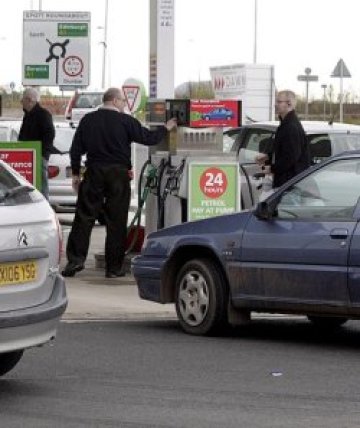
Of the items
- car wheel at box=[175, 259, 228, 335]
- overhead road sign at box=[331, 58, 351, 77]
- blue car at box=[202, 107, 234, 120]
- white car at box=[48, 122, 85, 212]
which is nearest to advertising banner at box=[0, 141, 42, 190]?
blue car at box=[202, 107, 234, 120]

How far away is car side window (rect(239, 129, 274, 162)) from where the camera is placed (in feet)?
61.1

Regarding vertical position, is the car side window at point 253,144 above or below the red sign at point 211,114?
below

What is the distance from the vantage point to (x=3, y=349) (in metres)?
7.44

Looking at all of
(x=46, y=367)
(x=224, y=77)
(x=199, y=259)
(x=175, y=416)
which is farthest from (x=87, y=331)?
(x=224, y=77)

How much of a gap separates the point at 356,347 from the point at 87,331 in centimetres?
223

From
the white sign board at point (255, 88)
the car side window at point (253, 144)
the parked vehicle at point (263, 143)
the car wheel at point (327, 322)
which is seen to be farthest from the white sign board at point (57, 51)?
the white sign board at point (255, 88)

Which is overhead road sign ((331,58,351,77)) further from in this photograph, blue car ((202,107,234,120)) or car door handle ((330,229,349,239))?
car door handle ((330,229,349,239))

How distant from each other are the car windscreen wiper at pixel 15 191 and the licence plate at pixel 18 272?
412 mm

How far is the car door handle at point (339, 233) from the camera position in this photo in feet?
30.9

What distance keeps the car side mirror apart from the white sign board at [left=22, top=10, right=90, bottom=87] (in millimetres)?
13137

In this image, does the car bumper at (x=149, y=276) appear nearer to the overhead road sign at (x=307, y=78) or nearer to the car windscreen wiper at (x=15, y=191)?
the car windscreen wiper at (x=15, y=191)

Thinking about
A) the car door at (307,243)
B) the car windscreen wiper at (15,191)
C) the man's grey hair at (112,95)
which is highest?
the man's grey hair at (112,95)

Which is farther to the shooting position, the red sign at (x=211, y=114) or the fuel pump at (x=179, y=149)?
the red sign at (x=211, y=114)

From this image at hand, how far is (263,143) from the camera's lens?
734 inches
